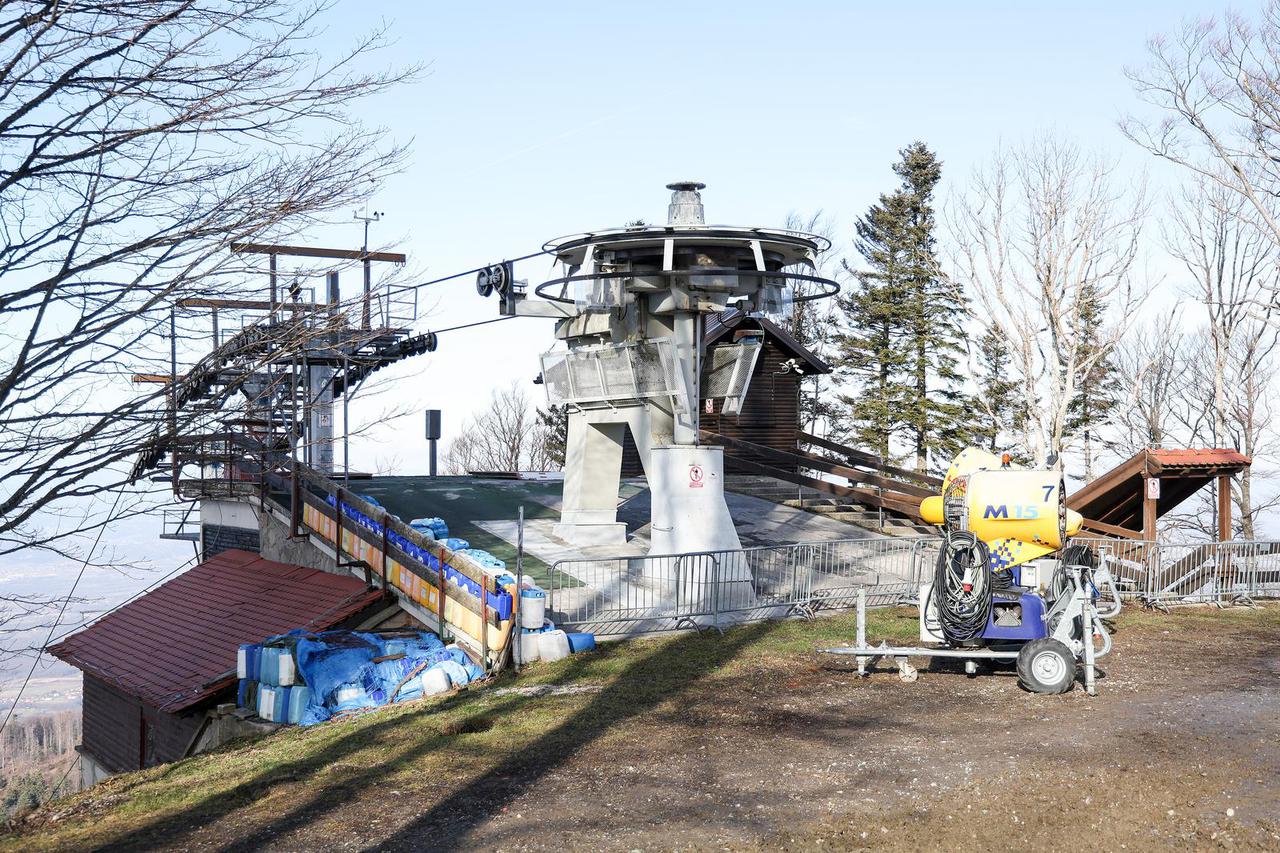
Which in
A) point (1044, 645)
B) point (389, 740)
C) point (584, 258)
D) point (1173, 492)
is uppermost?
point (584, 258)

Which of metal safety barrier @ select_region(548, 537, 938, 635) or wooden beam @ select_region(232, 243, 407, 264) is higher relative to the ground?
wooden beam @ select_region(232, 243, 407, 264)

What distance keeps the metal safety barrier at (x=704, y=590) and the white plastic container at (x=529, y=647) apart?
3.29 feet

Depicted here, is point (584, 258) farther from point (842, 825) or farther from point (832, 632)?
point (842, 825)

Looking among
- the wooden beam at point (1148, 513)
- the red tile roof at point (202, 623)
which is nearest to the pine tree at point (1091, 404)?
the wooden beam at point (1148, 513)

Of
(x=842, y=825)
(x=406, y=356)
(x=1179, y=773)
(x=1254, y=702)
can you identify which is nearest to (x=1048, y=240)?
(x=406, y=356)

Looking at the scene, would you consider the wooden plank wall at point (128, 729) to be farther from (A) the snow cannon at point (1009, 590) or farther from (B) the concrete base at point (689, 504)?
(A) the snow cannon at point (1009, 590)

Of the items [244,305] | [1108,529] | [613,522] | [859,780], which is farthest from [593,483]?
[244,305]

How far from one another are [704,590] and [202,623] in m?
10.6

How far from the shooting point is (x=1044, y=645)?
11250 mm

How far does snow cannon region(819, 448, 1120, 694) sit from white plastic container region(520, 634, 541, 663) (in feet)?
13.1

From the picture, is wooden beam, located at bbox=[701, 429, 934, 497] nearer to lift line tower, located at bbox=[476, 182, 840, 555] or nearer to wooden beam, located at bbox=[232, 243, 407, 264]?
lift line tower, located at bbox=[476, 182, 840, 555]

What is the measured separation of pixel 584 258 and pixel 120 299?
468 inches

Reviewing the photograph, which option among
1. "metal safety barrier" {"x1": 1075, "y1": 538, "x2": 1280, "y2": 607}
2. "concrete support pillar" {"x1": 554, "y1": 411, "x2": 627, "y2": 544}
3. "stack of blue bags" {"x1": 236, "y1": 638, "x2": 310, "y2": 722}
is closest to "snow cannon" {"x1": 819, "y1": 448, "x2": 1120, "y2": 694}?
"metal safety barrier" {"x1": 1075, "y1": 538, "x2": 1280, "y2": 607}

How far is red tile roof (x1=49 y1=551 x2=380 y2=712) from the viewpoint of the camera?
17547 millimetres
